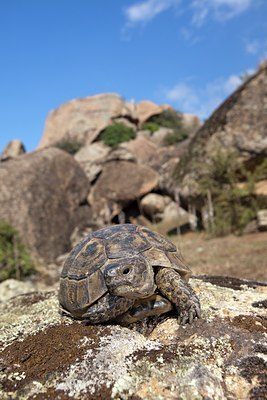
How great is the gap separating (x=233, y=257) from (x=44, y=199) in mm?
9822

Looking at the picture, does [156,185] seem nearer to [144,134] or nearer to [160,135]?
[144,134]

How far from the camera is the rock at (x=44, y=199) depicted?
55.0ft

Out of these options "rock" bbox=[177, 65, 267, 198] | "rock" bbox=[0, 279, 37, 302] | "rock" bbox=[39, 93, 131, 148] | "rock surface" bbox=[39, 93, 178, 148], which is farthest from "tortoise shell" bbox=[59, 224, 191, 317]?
"rock" bbox=[39, 93, 131, 148]

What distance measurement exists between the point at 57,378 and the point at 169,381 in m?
0.76

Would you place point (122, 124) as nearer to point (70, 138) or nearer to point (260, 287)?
point (70, 138)

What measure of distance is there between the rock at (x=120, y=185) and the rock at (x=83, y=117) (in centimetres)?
1878

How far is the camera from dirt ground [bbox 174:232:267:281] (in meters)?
9.53

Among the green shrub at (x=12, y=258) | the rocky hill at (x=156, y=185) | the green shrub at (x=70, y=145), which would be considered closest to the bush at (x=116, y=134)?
the green shrub at (x=70, y=145)

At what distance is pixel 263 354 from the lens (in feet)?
9.41

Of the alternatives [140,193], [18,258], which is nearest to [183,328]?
[18,258]

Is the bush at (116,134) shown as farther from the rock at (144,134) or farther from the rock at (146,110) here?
the rock at (146,110)

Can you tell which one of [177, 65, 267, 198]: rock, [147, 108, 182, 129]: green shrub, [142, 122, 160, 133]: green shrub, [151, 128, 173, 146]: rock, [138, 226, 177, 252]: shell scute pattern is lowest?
[138, 226, 177, 252]: shell scute pattern

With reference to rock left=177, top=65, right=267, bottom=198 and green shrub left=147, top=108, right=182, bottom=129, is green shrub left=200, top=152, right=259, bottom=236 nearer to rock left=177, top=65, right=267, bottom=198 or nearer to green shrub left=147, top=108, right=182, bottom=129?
rock left=177, top=65, right=267, bottom=198

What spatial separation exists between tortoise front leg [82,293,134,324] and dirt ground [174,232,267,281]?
13.6 feet
